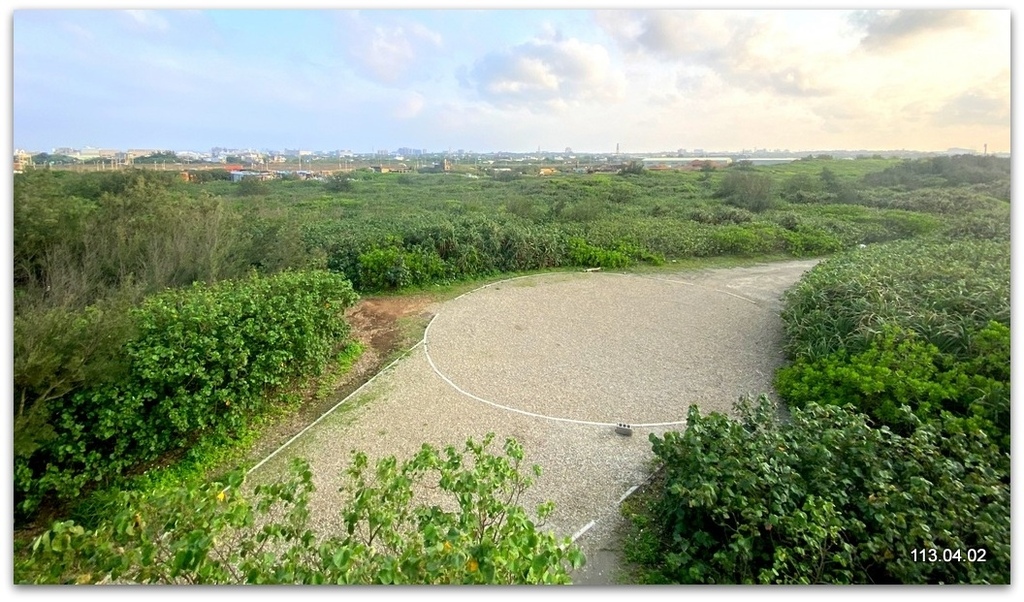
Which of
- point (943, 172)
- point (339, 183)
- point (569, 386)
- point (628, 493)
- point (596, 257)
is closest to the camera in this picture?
point (628, 493)

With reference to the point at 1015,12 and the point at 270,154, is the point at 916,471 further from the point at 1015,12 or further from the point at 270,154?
the point at 270,154

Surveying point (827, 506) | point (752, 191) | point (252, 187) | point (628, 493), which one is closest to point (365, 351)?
point (628, 493)

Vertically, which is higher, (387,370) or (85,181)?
(85,181)

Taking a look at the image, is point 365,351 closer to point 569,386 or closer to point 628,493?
point 569,386

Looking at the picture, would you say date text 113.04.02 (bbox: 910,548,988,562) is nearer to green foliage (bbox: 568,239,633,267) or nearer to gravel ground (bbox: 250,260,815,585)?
gravel ground (bbox: 250,260,815,585)

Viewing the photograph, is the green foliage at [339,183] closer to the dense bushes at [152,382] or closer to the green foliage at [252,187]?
the green foliage at [252,187]

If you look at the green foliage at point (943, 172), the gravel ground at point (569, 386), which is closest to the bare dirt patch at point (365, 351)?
the gravel ground at point (569, 386)

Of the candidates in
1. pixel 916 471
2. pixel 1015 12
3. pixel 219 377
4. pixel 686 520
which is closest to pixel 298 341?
pixel 219 377
